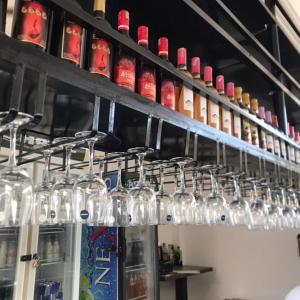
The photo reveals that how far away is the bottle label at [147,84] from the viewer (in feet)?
3.01

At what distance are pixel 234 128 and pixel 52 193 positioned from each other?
0.84 meters

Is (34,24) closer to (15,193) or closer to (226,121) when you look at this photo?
(15,193)

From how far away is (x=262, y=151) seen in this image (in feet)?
4.83

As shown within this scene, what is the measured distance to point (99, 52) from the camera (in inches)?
30.8

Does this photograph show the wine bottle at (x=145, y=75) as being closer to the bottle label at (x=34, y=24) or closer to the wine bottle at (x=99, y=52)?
the wine bottle at (x=99, y=52)

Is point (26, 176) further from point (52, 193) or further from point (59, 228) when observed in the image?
point (59, 228)

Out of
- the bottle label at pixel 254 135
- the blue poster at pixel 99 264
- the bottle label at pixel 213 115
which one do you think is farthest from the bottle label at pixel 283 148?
the blue poster at pixel 99 264

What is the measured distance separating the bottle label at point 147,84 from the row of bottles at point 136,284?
241 cm

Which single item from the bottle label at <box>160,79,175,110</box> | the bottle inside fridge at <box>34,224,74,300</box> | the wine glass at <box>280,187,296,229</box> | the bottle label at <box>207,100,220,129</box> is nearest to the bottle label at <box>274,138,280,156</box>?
the wine glass at <box>280,187,296,229</box>

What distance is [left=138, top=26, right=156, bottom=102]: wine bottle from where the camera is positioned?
914mm

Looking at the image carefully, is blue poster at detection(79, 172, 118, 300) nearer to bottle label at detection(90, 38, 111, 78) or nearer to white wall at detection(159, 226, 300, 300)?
white wall at detection(159, 226, 300, 300)

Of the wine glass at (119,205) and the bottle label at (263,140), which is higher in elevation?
the bottle label at (263,140)

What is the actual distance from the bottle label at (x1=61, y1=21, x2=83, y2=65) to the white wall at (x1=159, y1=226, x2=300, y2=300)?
3.72m

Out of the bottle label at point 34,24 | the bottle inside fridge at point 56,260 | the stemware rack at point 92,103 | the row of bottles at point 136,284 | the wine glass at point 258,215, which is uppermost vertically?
the bottle label at point 34,24
